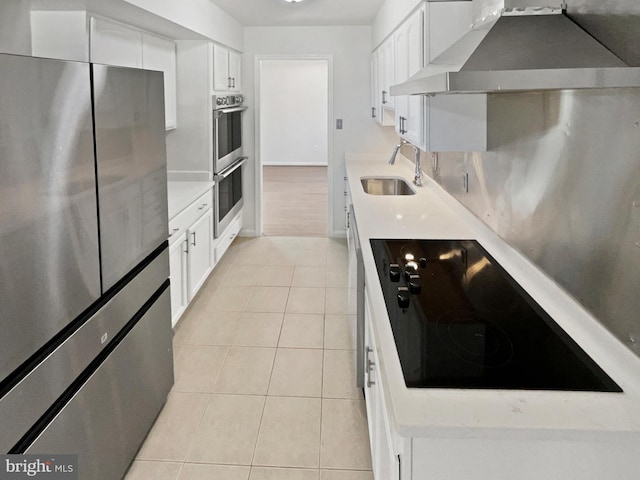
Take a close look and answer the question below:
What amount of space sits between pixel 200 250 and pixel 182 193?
43 cm

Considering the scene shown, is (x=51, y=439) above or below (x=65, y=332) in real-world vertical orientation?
below

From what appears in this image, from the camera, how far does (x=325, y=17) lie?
4.94 meters

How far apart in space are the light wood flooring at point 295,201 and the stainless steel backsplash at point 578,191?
13.3ft

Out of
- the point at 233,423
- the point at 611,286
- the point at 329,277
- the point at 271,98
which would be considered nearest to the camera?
the point at 611,286

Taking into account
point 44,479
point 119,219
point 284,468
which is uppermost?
point 119,219

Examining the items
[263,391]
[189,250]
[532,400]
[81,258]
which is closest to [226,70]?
[189,250]

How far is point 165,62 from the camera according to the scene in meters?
3.95

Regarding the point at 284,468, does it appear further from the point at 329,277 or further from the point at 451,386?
the point at 329,277

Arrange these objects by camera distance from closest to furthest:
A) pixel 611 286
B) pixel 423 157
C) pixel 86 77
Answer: pixel 611 286
pixel 86 77
pixel 423 157

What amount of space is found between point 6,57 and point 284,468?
1.71 meters

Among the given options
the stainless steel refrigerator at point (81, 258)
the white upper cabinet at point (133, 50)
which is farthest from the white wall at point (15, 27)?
the stainless steel refrigerator at point (81, 258)

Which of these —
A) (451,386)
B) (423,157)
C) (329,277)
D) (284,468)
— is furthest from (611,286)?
(329,277)

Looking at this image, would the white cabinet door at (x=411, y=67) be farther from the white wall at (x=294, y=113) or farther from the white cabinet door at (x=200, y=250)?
the white wall at (x=294, y=113)

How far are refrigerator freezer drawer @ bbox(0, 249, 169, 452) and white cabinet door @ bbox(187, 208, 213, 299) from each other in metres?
1.37
